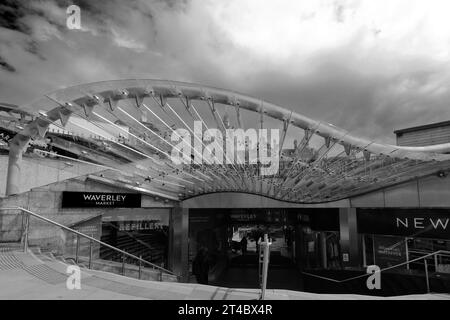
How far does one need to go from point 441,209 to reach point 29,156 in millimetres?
17837

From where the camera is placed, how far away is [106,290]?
4.74 meters

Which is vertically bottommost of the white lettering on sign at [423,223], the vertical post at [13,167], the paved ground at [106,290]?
the paved ground at [106,290]

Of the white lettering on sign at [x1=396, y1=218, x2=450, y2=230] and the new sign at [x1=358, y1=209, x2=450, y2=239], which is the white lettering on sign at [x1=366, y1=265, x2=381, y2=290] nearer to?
the new sign at [x1=358, y1=209, x2=450, y2=239]

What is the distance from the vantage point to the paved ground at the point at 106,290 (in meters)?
4.43

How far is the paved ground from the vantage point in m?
→ 4.43

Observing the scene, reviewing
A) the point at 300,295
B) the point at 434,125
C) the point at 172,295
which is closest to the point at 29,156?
the point at 172,295

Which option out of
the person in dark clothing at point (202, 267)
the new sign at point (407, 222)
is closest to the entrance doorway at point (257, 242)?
the new sign at point (407, 222)

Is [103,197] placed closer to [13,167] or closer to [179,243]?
[13,167]

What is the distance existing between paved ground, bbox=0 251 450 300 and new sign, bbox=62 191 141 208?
6428 millimetres

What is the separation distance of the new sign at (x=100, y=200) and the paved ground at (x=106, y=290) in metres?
6.43

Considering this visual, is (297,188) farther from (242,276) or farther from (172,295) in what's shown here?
(172,295)

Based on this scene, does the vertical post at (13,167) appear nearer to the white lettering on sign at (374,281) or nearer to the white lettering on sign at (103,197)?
the white lettering on sign at (103,197)

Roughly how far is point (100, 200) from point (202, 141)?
5.78 metres

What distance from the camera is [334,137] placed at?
9859mm
